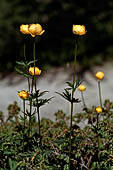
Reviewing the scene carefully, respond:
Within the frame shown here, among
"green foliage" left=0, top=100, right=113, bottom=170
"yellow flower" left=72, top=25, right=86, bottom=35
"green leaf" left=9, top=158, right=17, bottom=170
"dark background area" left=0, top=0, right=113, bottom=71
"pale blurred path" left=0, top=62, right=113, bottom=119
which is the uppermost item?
"dark background area" left=0, top=0, right=113, bottom=71

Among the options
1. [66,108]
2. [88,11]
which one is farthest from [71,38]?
[66,108]

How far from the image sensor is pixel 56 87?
12.6 feet

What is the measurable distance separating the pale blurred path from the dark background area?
8.4 inches

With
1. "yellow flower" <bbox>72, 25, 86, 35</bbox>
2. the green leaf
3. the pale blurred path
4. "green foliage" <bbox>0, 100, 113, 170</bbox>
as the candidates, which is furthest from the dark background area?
"yellow flower" <bbox>72, 25, 86, 35</bbox>

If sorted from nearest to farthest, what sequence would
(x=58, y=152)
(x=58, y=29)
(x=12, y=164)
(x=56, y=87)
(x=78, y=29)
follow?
(x=78, y=29) < (x=12, y=164) < (x=58, y=152) < (x=56, y=87) < (x=58, y=29)

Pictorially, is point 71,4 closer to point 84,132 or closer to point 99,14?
point 99,14

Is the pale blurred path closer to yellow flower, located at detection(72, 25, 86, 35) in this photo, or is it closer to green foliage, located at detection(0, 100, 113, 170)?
green foliage, located at detection(0, 100, 113, 170)

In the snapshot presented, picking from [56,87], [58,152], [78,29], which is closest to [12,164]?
[58,152]

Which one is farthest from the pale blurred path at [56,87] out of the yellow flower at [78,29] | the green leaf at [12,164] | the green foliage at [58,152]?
the yellow flower at [78,29]

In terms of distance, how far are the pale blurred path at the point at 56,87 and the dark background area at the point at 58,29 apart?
213 mm

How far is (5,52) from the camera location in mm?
4410

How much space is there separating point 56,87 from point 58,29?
1.01 m

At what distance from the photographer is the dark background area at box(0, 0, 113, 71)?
4387 millimetres

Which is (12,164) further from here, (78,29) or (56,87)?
(56,87)
